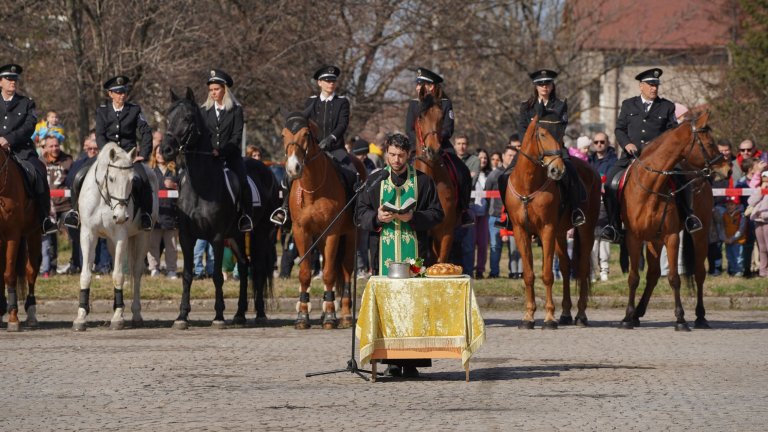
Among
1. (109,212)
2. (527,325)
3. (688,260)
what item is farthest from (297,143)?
(688,260)

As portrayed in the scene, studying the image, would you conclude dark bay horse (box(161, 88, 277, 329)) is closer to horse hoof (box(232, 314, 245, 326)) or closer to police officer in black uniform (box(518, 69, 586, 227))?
horse hoof (box(232, 314, 245, 326))

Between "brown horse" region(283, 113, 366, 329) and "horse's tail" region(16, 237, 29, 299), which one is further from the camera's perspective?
"horse's tail" region(16, 237, 29, 299)

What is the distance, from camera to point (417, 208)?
13.5 meters

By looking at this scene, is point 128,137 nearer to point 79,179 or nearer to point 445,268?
point 79,179

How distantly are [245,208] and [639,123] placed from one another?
5.49 metres

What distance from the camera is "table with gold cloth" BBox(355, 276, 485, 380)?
12.6 metres

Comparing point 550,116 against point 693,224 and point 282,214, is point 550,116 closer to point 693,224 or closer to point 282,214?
point 693,224

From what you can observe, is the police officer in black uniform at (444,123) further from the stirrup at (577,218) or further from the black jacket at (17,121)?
the black jacket at (17,121)

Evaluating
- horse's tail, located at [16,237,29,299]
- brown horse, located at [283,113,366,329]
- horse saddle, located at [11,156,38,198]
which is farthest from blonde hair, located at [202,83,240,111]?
horse's tail, located at [16,237,29,299]

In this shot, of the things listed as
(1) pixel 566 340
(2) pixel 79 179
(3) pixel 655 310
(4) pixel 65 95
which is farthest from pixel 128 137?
(4) pixel 65 95

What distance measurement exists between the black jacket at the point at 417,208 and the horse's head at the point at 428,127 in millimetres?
3581

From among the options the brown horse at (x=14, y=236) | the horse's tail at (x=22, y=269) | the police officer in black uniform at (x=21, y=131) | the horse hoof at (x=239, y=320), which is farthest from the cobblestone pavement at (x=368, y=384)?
the police officer in black uniform at (x=21, y=131)

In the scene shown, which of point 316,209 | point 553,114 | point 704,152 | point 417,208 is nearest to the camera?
point 417,208

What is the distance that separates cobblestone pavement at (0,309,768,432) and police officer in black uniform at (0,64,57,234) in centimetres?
198
